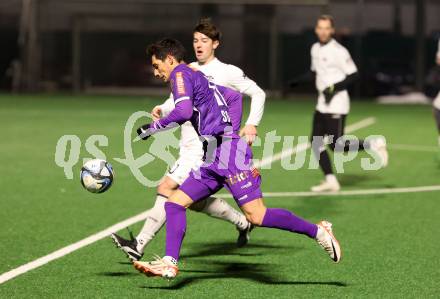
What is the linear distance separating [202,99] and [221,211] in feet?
5.49

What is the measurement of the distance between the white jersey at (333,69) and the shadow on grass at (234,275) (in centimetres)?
440

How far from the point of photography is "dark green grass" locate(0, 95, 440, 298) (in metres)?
7.00

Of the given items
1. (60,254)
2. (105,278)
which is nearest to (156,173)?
(60,254)

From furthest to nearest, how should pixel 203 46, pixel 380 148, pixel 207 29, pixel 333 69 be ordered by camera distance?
1. pixel 380 148
2. pixel 333 69
3. pixel 203 46
4. pixel 207 29

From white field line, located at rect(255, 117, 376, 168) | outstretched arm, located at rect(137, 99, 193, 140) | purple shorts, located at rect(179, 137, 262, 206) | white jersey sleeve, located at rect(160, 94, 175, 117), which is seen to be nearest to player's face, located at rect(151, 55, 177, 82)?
outstretched arm, located at rect(137, 99, 193, 140)

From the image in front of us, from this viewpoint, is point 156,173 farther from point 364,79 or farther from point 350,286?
point 364,79

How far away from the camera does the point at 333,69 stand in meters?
11.9

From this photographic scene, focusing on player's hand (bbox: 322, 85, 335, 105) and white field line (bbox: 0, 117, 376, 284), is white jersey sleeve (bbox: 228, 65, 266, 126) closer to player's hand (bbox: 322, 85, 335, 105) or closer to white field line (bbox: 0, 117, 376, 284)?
white field line (bbox: 0, 117, 376, 284)

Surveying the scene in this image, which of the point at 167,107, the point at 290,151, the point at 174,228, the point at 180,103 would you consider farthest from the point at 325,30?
the point at 174,228

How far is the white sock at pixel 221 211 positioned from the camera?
8305 millimetres

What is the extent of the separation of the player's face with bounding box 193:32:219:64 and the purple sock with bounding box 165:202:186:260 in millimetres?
1598

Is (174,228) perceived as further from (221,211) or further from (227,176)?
(221,211)

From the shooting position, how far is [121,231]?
926 centimetres

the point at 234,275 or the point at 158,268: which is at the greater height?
the point at 158,268
